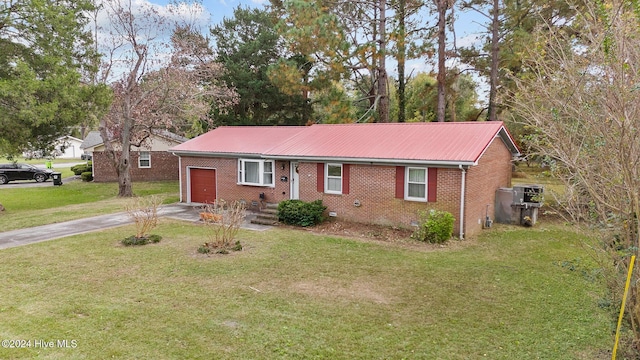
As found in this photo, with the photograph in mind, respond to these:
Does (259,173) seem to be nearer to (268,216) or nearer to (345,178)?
(268,216)

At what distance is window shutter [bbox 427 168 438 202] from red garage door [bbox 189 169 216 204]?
10.1 metres

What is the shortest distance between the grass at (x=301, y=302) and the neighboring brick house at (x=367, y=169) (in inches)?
87.7

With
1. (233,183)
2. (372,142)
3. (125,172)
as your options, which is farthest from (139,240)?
(125,172)

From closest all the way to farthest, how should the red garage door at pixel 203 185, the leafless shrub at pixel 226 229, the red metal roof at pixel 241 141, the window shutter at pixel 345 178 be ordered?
the leafless shrub at pixel 226 229 < the window shutter at pixel 345 178 < the red metal roof at pixel 241 141 < the red garage door at pixel 203 185

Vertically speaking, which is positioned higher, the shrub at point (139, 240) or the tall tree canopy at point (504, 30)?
the tall tree canopy at point (504, 30)

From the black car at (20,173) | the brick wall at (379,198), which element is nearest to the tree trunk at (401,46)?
the brick wall at (379,198)

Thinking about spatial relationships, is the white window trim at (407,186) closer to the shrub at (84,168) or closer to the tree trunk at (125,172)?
the tree trunk at (125,172)

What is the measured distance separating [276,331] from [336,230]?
784 cm

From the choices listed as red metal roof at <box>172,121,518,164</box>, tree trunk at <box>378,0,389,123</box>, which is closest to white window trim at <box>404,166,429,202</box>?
red metal roof at <box>172,121,518,164</box>

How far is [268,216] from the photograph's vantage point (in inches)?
610

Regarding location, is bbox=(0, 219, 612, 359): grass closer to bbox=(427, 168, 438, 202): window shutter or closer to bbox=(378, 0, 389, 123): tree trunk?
bbox=(427, 168, 438, 202): window shutter

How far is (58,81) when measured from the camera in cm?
1591

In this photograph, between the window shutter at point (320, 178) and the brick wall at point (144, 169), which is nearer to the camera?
the window shutter at point (320, 178)

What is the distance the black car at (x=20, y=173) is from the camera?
30016 mm
